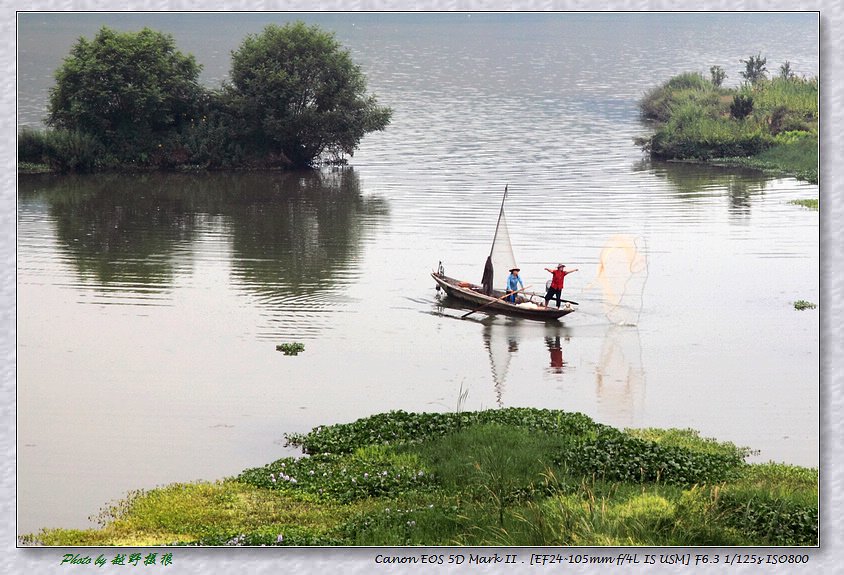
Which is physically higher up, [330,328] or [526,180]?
[526,180]

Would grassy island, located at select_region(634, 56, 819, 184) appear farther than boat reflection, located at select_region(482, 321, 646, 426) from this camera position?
Yes

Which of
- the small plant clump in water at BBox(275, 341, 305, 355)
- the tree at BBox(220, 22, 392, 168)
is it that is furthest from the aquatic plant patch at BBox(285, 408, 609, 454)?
the tree at BBox(220, 22, 392, 168)

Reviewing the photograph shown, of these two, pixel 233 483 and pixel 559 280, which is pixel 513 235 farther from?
pixel 233 483

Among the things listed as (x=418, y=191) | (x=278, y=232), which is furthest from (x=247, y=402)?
(x=418, y=191)

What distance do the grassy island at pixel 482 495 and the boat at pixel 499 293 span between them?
11689 mm

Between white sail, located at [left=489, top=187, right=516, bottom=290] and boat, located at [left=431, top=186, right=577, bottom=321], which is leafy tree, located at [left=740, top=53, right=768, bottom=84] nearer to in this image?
white sail, located at [left=489, top=187, right=516, bottom=290]

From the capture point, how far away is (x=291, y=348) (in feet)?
92.1

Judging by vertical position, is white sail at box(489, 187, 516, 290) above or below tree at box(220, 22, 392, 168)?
below

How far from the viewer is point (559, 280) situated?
32.9 m

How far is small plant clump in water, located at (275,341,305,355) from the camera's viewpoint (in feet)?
91.8

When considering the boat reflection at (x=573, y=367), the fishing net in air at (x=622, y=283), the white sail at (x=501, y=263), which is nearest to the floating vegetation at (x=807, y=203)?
the fishing net in air at (x=622, y=283)

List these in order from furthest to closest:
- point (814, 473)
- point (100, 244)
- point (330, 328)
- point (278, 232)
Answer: point (278, 232)
point (100, 244)
point (330, 328)
point (814, 473)

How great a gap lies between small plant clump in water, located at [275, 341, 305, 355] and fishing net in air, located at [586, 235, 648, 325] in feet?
33.0

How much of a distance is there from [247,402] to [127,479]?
509cm
